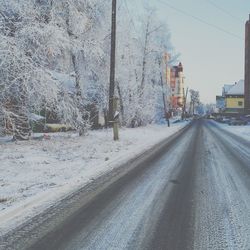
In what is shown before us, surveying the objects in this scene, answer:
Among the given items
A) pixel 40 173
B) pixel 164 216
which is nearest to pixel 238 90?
pixel 40 173

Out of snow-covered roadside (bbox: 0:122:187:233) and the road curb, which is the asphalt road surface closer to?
the road curb

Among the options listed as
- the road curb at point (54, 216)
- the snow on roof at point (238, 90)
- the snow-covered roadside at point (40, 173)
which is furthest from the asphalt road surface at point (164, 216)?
the snow on roof at point (238, 90)

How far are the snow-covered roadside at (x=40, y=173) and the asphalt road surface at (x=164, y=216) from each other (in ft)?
2.55

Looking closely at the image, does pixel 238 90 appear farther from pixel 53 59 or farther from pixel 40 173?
pixel 40 173

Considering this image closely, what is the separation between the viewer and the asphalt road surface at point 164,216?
4.59m

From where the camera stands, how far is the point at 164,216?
5746 millimetres

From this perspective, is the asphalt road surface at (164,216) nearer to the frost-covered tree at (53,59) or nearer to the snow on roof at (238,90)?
the frost-covered tree at (53,59)

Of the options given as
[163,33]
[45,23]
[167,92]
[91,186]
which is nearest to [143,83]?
[163,33]

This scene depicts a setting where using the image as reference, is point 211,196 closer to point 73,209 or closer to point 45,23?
point 73,209

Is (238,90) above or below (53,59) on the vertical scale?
above

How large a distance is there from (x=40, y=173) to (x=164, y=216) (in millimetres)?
4306

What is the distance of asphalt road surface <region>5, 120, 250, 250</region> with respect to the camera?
15.0 ft

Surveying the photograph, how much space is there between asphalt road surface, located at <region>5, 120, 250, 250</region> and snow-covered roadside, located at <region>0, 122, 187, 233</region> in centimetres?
78

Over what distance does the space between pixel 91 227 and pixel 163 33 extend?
40132mm
